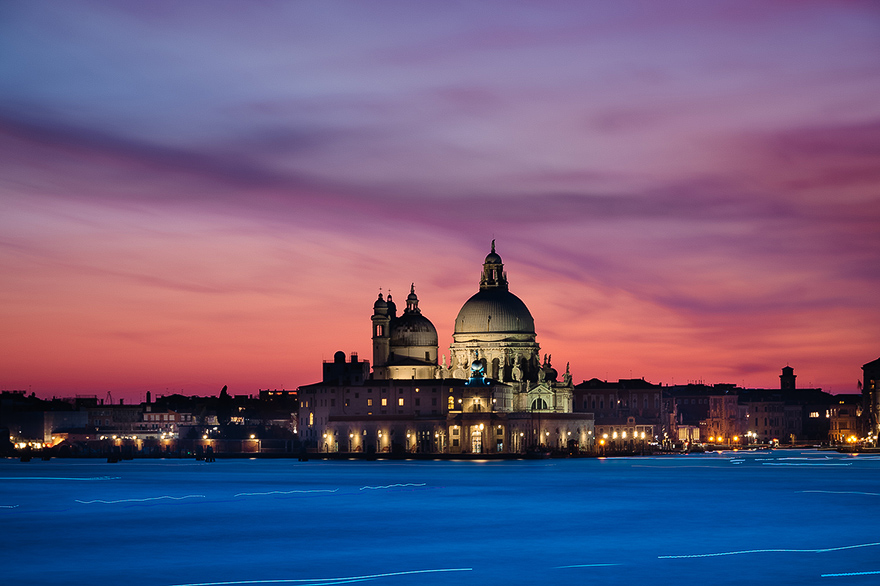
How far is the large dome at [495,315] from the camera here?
12381 centimetres

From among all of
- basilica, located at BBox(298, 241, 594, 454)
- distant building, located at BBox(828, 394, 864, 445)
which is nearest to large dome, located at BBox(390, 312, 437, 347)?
basilica, located at BBox(298, 241, 594, 454)

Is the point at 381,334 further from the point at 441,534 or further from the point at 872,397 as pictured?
the point at 441,534

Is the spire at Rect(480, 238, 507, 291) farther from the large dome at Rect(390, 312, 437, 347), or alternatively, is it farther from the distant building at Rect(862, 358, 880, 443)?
the distant building at Rect(862, 358, 880, 443)

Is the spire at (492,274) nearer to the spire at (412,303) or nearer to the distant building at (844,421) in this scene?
the spire at (412,303)

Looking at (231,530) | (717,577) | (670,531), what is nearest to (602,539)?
(670,531)

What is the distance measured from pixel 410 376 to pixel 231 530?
9081cm

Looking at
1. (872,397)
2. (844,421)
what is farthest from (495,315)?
(844,421)

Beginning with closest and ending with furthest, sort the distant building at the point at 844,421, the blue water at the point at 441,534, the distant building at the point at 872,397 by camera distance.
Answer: the blue water at the point at 441,534 → the distant building at the point at 872,397 → the distant building at the point at 844,421

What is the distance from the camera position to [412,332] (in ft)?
412

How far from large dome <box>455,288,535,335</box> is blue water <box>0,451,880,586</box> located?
2716 inches

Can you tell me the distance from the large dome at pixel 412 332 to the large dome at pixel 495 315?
2.86 m

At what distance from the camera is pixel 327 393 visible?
4697 inches

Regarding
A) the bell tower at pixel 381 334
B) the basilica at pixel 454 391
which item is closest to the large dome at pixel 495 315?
the basilica at pixel 454 391

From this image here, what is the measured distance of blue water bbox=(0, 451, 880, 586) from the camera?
23281 mm
